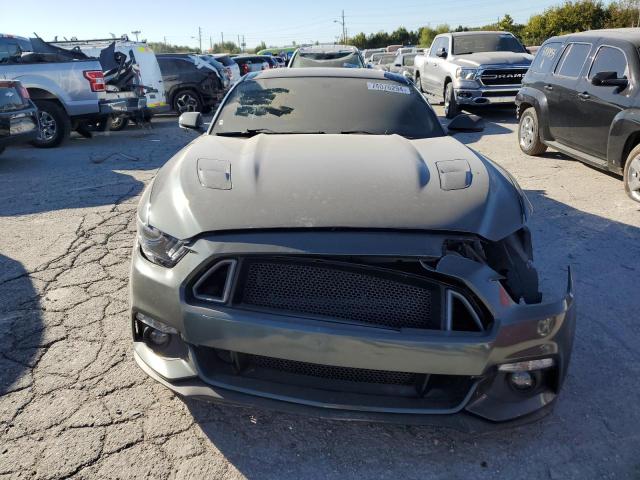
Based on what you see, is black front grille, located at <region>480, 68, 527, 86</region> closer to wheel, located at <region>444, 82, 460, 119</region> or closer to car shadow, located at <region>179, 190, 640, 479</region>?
wheel, located at <region>444, 82, 460, 119</region>

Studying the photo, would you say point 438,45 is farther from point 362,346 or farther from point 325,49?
point 362,346

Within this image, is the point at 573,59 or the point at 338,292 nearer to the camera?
the point at 338,292

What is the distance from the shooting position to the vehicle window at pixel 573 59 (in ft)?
23.2

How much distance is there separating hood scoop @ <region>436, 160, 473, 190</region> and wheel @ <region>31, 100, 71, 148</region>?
30.5ft

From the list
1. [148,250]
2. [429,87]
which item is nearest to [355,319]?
[148,250]

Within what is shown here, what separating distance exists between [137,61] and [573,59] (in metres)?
8.67

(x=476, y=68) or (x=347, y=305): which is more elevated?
(x=476, y=68)

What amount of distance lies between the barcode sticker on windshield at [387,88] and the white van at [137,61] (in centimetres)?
877

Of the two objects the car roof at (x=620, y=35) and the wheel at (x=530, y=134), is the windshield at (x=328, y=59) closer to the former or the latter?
the wheel at (x=530, y=134)

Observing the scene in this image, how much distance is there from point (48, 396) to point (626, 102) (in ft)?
20.5

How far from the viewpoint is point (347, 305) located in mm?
2205

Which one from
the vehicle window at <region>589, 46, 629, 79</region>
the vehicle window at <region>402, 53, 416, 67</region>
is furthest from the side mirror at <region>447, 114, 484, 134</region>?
the vehicle window at <region>402, 53, 416, 67</region>

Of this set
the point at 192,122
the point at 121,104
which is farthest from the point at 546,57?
the point at 121,104

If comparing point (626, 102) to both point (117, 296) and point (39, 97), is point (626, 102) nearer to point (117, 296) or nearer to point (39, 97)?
point (117, 296)
